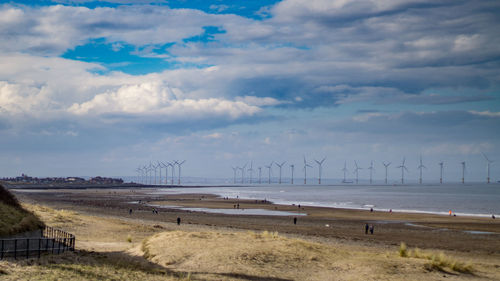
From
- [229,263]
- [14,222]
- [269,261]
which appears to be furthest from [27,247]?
[269,261]

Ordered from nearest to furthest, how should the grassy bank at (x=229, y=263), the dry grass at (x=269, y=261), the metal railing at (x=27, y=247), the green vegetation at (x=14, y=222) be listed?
the grassy bank at (x=229, y=263), the metal railing at (x=27, y=247), the green vegetation at (x=14, y=222), the dry grass at (x=269, y=261)

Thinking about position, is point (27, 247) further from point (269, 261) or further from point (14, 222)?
point (269, 261)

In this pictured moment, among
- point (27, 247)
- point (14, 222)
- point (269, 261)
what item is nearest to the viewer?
point (27, 247)

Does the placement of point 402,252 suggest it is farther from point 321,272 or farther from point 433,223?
point 433,223

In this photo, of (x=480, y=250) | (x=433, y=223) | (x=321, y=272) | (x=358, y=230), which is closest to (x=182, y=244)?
(x=321, y=272)

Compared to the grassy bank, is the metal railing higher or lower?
higher

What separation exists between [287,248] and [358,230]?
28689 millimetres

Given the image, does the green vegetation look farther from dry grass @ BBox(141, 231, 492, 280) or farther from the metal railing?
dry grass @ BBox(141, 231, 492, 280)

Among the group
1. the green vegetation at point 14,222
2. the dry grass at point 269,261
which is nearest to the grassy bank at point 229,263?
the dry grass at point 269,261

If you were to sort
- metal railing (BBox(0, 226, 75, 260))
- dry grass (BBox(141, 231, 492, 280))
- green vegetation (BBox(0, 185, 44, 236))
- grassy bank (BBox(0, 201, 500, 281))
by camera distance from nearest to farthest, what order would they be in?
grassy bank (BBox(0, 201, 500, 281)) < metal railing (BBox(0, 226, 75, 260)) < green vegetation (BBox(0, 185, 44, 236)) < dry grass (BBox(141, 231, 492, 280))

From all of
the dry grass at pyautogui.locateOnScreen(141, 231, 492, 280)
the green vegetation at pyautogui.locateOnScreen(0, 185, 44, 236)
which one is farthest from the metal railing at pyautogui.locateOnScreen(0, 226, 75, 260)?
the dry grass at pyautogui.locateOnScreen(141, 231, 492, 280)

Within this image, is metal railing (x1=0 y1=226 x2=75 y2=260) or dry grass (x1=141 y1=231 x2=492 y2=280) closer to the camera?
metal railing (x1=0 y1=226 x2=75 y2=260)

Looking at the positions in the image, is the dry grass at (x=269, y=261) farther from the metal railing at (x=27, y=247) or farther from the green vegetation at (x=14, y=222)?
the green vegetation at (x=14, y=222)

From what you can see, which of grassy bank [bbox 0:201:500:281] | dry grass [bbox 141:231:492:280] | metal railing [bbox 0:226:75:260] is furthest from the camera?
dry grass [bbox 141:231:492:280]
